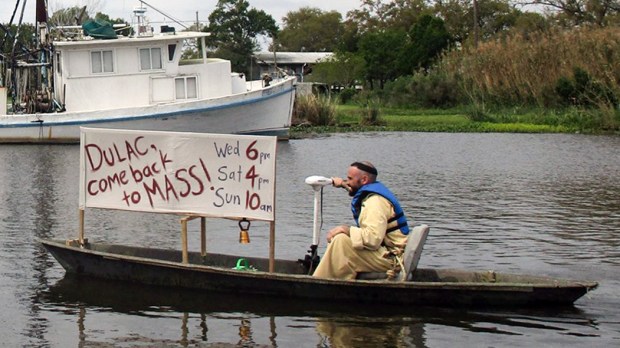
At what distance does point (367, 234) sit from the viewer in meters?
12.0

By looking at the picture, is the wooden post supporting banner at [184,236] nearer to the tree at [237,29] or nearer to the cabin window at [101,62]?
the cabin window at [101,62]

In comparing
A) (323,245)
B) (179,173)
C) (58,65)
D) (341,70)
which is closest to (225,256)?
(179,173)

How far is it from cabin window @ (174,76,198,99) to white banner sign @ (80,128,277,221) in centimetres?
2475

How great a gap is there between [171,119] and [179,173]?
24.3 m

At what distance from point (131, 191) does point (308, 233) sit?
4.97 metres

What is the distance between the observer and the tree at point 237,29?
90.9 meters

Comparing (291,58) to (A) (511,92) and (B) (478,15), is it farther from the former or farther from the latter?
(A) (511,92)

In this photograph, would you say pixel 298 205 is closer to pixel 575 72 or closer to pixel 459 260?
pixel 459 260

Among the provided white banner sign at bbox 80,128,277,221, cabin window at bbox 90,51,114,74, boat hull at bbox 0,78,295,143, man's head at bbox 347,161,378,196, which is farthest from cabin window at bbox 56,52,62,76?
man's head at bbox 347,161,378,196

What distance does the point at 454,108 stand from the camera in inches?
2037

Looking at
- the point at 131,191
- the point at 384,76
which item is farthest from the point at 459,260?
the point at 384,76

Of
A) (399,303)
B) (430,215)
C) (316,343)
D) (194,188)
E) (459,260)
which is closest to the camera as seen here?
(316,343)

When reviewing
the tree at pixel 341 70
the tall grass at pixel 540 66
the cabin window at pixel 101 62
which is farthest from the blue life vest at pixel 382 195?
the tree at pixel 341 70

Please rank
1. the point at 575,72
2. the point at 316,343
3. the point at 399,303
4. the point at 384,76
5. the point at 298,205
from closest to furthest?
the point at 316,343, the point at 399,303, the point at 298,205, the point at 575,72, the point at 384,76
